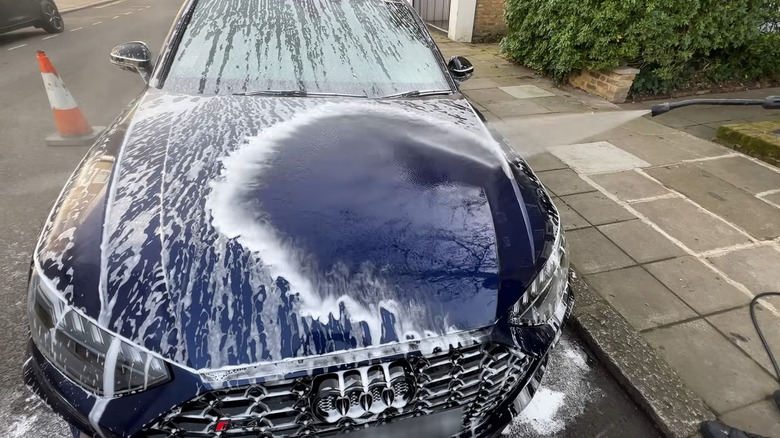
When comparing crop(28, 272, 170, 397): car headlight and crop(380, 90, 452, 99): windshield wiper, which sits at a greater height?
crop(380, 90, 452, 99): windshield wiper

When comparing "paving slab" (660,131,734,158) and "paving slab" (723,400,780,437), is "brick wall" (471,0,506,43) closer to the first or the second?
"paving slab" (660,131,734,158)

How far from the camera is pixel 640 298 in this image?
8.61ft

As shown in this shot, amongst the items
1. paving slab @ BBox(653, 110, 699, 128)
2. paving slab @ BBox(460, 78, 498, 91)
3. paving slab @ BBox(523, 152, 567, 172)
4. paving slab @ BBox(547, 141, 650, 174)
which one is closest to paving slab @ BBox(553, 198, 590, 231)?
paving slab @ BBox(523, 152, 567, 172)

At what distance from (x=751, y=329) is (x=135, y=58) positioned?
3687 millimetres

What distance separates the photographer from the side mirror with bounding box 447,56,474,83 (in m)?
2.86

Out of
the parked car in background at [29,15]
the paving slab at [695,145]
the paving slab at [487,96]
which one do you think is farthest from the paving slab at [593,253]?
the parked car in background at [29,15]

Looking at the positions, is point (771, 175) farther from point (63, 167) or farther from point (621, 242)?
point (63, 167)

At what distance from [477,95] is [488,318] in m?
5.16

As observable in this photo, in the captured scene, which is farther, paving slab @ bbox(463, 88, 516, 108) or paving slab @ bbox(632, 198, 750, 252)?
paving slab @ bbox(463, 88, 516, 108)

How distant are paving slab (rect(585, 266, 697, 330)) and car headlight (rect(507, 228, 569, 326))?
1.08 metres

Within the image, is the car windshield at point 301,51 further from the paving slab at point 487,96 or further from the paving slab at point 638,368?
the paving slab at point 487,96

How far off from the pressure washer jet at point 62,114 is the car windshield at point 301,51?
8.33ft

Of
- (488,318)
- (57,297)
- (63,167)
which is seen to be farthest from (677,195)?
(63,167)

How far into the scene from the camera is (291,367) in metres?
1.14
